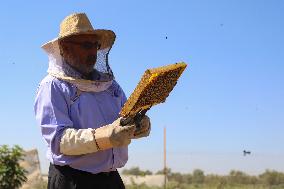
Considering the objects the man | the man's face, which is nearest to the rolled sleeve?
the man

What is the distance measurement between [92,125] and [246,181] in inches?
1163

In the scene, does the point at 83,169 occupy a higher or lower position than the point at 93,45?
lower

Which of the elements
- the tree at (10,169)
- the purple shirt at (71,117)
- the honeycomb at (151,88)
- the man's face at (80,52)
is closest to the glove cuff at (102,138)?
the honeycomb at (151,88)

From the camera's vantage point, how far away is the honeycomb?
13.0 ft

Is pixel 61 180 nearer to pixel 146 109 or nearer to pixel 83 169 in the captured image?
pixel 83 169

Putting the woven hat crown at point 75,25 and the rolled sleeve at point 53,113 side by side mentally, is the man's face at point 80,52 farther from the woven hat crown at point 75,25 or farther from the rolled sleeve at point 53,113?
the rolled sleeve at point 53,113

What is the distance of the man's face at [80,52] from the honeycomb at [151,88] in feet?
2.04

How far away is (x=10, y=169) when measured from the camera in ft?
42.8

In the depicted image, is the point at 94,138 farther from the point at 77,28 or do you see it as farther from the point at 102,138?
the point at 77,28

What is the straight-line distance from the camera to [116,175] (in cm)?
459

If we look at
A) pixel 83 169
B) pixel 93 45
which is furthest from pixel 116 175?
pixel 93 45

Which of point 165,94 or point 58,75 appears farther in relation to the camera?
point 58,75

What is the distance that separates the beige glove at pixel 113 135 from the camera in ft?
13.0

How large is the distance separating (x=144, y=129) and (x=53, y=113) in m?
0.64
